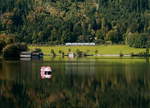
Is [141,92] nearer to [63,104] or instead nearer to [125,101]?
[125,101]

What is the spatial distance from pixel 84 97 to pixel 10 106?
420 inches

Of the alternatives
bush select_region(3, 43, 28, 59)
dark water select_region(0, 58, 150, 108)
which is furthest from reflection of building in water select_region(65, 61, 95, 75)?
bush select_region(3, 43, 28, 59)

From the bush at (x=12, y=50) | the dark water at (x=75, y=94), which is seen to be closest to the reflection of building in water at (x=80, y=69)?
the dark water at (x=75, y=94)

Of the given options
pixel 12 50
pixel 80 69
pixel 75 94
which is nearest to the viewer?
pixel 75 94

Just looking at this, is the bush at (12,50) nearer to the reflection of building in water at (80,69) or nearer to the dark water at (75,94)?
the reflection of building in water at (80,69)

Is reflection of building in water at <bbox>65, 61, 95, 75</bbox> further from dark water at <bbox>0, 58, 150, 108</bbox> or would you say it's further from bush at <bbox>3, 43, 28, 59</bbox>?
bush at <bbox>3, 43, 28, 59</bbox>

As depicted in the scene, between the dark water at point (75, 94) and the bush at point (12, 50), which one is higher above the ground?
the dark water at point (75, 94)

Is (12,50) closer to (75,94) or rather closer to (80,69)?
(80,69)

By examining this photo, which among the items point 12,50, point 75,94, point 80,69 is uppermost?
point 75,94

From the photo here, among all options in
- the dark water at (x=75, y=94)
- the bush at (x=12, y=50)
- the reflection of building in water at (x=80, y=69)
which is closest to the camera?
the dark water at (x=75, y=94)

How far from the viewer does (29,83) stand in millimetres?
73062

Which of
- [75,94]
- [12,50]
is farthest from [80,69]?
[12,50]

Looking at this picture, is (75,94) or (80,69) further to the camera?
(80,69)

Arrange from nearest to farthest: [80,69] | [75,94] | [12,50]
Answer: [75,94] < [80,69] < [12,50]
